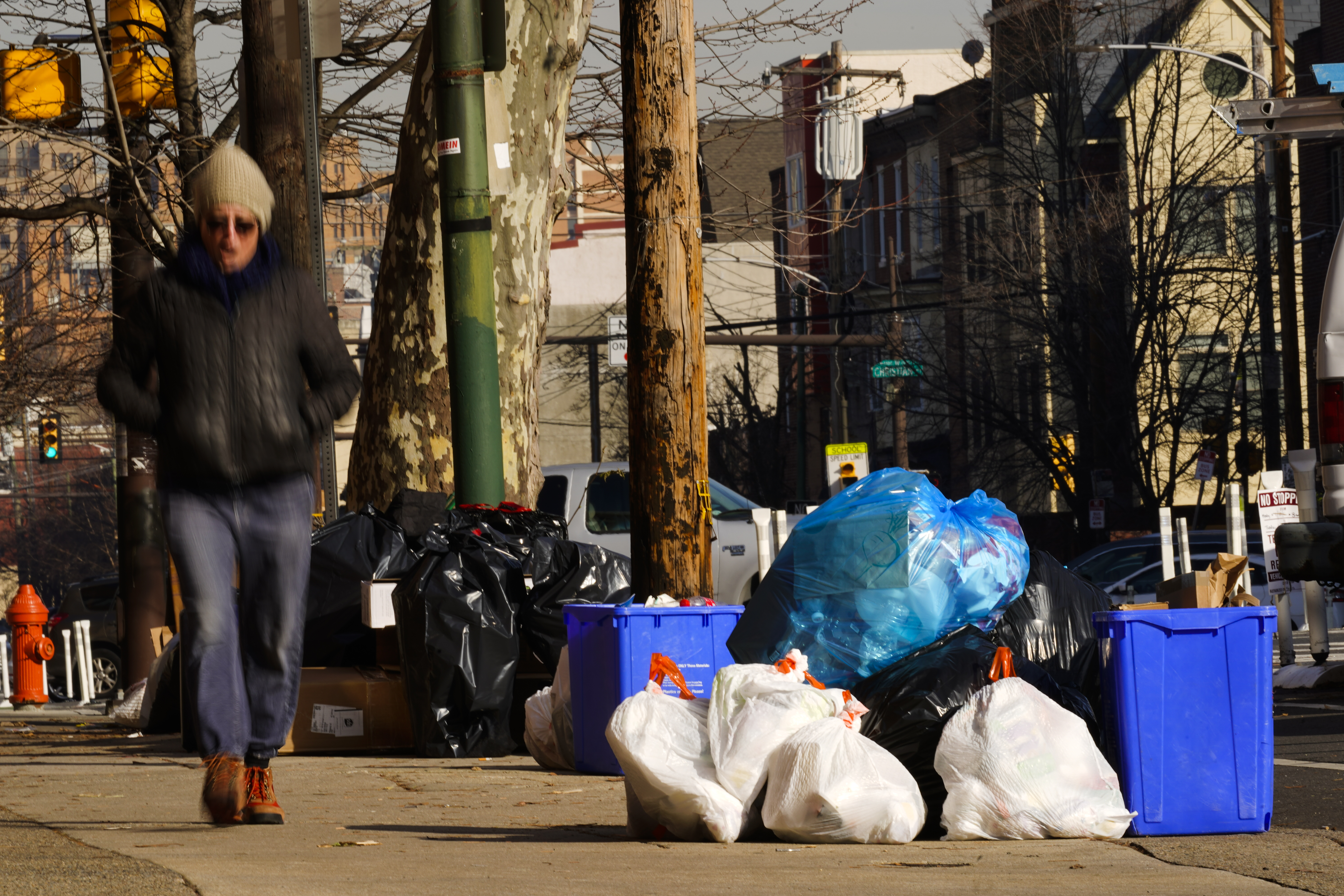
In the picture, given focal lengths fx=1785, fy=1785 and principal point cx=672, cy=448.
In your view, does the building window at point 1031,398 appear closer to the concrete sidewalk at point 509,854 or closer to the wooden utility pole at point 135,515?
the wooden utility pole at point 135,515

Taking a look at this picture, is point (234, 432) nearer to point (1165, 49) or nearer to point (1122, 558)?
point (1122, 558)

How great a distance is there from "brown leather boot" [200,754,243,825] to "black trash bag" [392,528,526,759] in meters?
3.08

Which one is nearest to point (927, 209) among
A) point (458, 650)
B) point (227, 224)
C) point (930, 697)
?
point (458, 650)

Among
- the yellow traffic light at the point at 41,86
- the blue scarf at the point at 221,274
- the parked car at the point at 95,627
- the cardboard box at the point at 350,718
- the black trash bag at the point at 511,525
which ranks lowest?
the parked car at the point at 95,627

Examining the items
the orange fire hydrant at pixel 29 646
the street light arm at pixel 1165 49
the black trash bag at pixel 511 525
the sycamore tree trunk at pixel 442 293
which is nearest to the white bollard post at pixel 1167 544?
the sycamore tree trunk at pixel 442 293

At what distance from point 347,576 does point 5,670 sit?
10049 millimetres

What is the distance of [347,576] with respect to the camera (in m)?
8.79

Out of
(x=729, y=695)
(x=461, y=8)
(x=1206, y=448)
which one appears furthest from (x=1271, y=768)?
(x=1206, y=448)

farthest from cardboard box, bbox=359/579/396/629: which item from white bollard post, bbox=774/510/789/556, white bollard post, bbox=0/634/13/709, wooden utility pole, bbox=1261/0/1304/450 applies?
wooden utility pole, bbox=1261/0/1304/450

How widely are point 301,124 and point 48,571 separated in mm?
64328

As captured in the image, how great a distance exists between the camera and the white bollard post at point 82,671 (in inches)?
659

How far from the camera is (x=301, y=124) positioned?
11055 mm

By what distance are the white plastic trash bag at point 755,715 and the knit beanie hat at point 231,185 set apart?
6.08ft

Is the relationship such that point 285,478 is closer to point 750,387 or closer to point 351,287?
point 750,387
